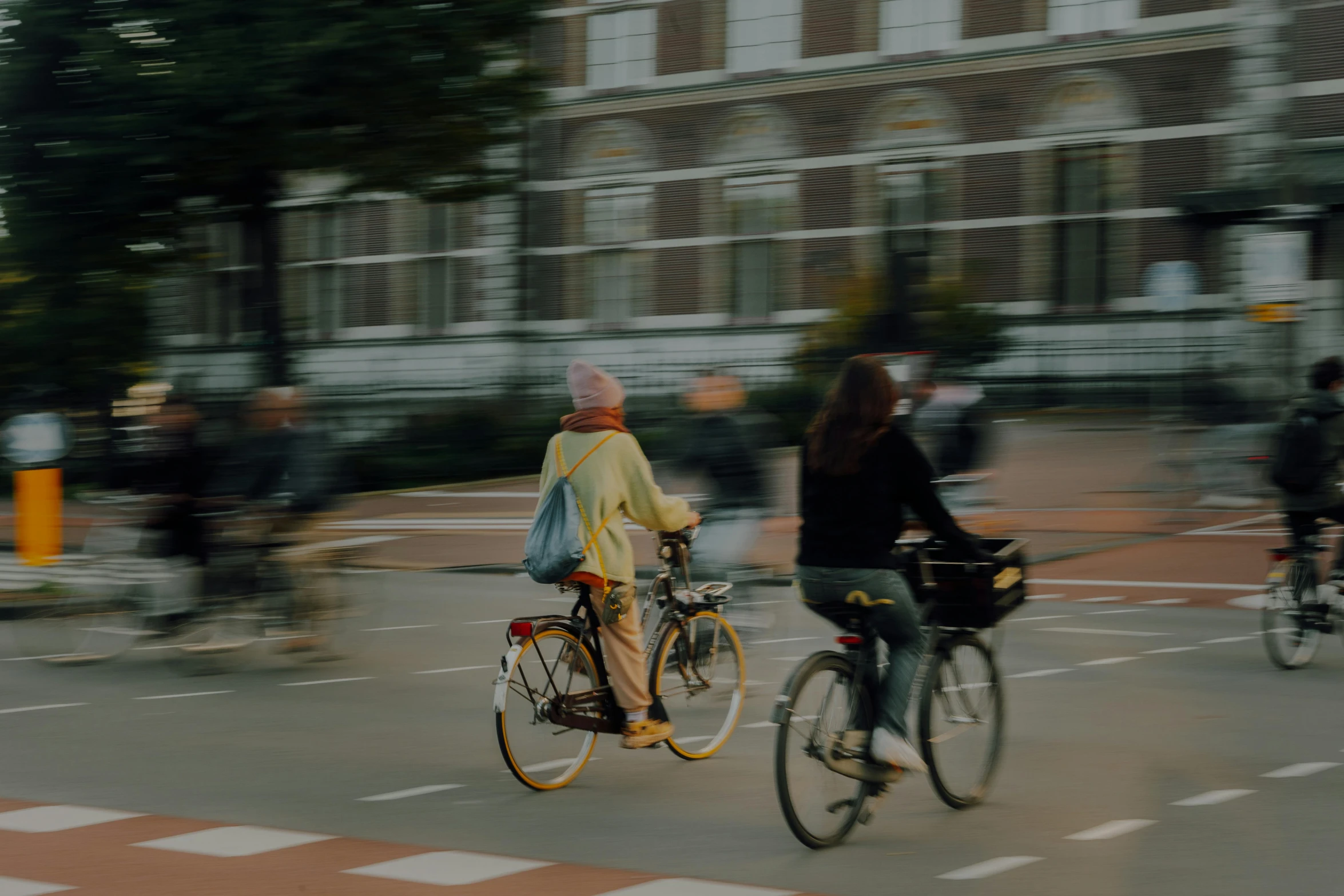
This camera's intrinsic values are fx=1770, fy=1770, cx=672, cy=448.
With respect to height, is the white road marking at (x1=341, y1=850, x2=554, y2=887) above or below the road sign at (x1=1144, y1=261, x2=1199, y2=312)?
below

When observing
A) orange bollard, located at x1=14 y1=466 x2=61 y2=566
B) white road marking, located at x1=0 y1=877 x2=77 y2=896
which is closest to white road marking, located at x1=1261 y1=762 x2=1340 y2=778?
white road marking, located at x1=0 y1=877 x2=77 y2=896

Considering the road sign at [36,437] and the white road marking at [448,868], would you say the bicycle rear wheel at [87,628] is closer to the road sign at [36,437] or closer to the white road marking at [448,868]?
the road sign at [36,437]

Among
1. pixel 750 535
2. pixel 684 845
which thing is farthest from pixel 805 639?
pixel 684 845

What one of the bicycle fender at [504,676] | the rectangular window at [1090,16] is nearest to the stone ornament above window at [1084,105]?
the rectangular window at [1090,16]

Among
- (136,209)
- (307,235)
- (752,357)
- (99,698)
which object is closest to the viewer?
(99,698)

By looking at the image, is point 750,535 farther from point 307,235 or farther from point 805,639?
point 307,235

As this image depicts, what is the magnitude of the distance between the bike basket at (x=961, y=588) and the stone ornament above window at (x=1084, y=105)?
26463mm

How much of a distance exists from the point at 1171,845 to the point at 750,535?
5.26m

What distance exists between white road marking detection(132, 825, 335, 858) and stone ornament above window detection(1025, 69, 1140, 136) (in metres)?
27.7

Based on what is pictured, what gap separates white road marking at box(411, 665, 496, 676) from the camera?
10.6 m

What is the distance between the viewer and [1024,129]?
32.2 metres

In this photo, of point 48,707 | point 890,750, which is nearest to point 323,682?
point 48,707

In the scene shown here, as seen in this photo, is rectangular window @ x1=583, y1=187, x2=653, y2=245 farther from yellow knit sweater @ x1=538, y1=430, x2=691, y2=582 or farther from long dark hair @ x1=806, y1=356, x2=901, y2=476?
long dark hair @ x1=806, y1=356, x2=901, y2=476

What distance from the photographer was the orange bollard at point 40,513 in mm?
15242
